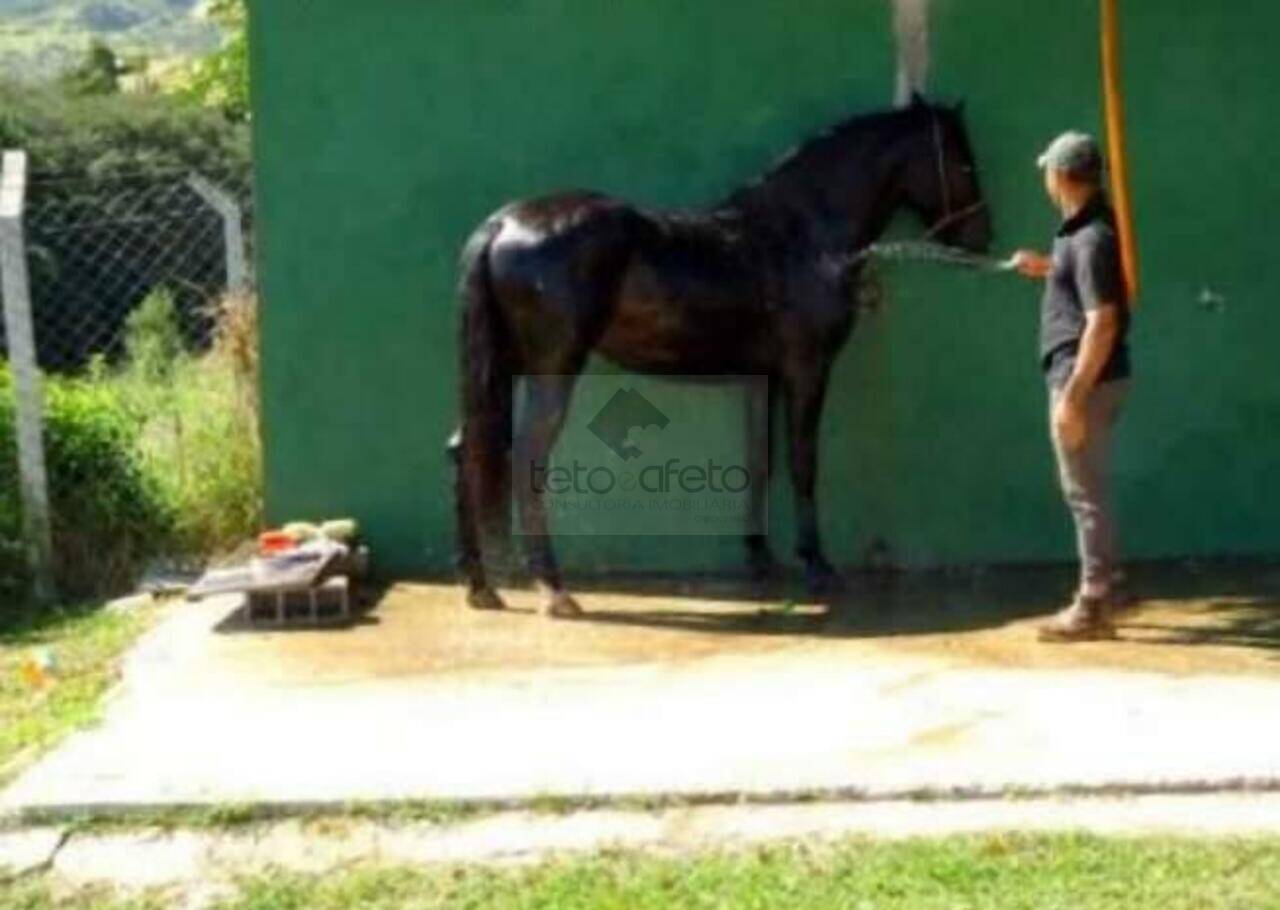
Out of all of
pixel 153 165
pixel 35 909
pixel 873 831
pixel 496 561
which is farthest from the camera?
pixel 153 165

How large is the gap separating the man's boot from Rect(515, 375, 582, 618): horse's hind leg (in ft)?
6.19

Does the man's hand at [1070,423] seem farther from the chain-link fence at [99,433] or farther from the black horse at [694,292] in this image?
the chain-link fence at [99,433]

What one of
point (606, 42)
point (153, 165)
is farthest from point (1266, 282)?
point (153, 165)

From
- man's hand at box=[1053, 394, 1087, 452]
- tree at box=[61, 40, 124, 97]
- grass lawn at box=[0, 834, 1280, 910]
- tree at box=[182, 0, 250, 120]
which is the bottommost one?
grass lawn at box=[0, 834, 1280, 910]

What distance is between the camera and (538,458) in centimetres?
818

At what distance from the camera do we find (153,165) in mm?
25219

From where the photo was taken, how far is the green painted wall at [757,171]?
8.79 metres

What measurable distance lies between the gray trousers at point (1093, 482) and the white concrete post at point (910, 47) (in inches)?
79.1

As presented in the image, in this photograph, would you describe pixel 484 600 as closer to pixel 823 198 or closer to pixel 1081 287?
pixel 823 198

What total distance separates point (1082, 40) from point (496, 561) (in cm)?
338

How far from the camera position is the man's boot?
293 inches

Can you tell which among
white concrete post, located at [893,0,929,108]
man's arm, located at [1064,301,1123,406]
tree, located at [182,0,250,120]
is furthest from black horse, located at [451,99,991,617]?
tree, located at [182,0,250,120]

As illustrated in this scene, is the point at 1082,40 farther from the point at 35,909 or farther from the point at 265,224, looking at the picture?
the point at 35,909

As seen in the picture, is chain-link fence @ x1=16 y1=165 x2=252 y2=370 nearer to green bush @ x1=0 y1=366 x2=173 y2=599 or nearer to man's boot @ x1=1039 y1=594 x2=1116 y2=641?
green bush @ x1=0 y1=366 x2=173 y2=599
